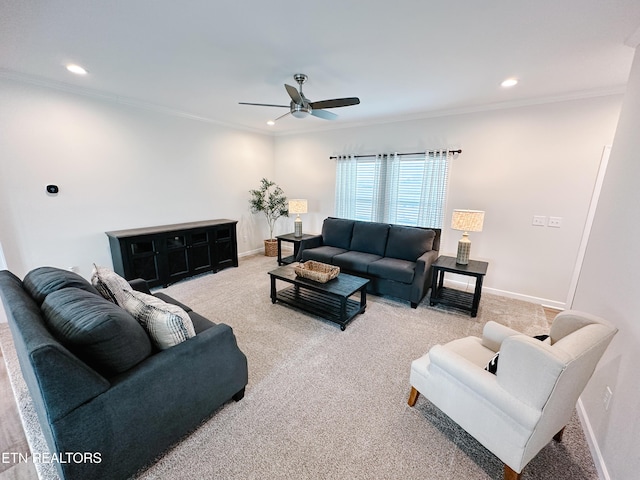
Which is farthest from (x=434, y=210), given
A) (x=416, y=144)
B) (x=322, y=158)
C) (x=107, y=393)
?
(x=107, y=393)

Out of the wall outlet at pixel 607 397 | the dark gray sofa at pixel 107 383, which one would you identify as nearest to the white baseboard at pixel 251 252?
the dark gray sofa at pixel 107 383

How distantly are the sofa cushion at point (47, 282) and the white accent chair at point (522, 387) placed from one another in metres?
2.31

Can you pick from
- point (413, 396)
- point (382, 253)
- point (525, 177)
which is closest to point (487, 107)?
point (525, 177)

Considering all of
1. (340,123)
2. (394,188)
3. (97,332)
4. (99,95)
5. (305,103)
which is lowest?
(97,332)

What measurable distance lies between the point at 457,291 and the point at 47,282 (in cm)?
427

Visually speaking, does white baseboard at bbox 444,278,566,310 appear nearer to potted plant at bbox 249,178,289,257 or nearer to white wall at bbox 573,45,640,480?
white wall at bbox 573,45,640,480

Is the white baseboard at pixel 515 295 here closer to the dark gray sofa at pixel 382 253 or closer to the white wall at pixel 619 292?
the dark gray sofa at pixel 382 253

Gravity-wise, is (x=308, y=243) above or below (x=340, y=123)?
below

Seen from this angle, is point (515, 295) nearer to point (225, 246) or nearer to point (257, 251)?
point (225, 246)

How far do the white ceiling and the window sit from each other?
1.03 metres

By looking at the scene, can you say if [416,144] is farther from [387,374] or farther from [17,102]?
[17,102]

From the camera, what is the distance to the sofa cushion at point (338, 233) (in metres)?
4.38

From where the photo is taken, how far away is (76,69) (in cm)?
262

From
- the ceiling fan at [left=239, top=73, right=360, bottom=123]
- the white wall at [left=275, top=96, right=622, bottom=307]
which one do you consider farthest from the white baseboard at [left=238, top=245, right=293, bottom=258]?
the ceiling fan at [left=239, top=73, right=360, bottom=123]
